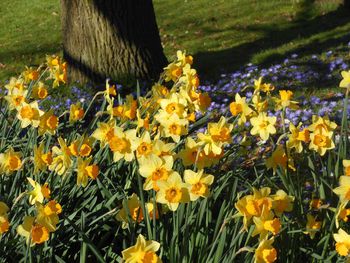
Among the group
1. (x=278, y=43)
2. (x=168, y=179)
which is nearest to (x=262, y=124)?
(x=168, y=179)

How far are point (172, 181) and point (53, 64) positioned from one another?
161cm

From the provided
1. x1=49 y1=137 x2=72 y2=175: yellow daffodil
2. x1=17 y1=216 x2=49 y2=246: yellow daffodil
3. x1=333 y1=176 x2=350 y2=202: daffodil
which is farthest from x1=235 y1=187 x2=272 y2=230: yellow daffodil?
x1=49 y1=137 x2=72 y2=175: yellow daffodil

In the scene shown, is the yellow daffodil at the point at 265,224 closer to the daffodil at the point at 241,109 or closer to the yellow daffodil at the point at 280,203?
the yellow daffodil at the point at 280,203

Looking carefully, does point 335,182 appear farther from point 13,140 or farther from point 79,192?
point 13,140

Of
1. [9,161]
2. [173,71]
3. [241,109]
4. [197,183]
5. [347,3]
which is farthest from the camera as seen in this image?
[347,3]

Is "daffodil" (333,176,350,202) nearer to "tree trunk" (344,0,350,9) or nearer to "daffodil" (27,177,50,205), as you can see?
"daffodil" (27,177,50,205)

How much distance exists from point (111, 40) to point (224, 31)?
3.91m

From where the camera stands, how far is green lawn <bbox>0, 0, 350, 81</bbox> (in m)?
8.09

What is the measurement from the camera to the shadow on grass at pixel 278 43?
759 centimetres

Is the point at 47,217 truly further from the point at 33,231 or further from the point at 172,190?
the point at 172,190

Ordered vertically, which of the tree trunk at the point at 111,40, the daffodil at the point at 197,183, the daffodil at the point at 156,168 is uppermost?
the daffodil at the point at 156,168

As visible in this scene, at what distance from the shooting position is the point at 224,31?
1002 cm

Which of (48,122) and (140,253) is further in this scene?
(48,122)

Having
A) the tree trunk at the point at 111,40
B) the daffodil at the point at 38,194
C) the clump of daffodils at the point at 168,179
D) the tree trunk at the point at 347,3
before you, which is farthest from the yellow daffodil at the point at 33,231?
the tree trunk at the point at 347,3
